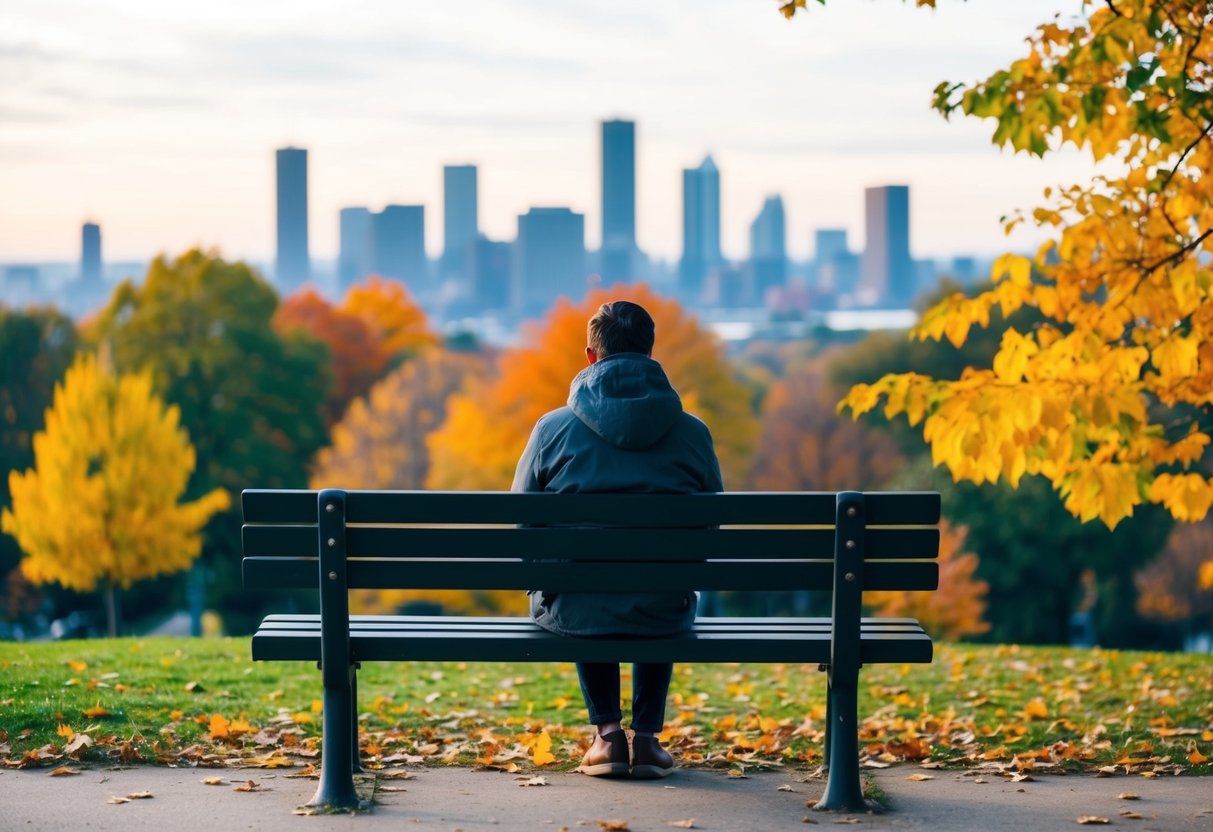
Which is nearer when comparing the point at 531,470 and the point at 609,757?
the point at 531,470

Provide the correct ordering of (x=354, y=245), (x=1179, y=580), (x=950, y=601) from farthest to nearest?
(x=354, y=245) < (x=1179, y=580) < (x=950, y=601)

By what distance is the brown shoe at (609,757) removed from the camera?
540cm

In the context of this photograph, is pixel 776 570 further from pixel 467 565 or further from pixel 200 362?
pixel 200 362

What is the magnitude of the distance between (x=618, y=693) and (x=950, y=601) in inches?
1219

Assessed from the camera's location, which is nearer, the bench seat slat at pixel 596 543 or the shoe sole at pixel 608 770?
the bench seat slat at pixel 596 543

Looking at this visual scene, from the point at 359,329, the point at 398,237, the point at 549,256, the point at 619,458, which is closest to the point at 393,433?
the point at 359,329

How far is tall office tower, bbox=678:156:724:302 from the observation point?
18662 cm

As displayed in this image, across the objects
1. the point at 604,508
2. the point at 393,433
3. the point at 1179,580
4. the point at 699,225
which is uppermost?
the point at 699,225

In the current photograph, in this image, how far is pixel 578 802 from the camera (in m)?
5.05

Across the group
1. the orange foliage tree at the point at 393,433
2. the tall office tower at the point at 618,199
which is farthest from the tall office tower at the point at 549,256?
the orange foliage tree at the point at 393,433

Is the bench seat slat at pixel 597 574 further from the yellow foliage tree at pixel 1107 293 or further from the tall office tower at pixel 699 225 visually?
the tall office tower at pixel 699 225

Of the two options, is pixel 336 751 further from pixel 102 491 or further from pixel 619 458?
pixel 102 491

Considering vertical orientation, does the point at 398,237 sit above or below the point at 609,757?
above

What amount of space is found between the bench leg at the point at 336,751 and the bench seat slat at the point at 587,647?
112 millimetres
